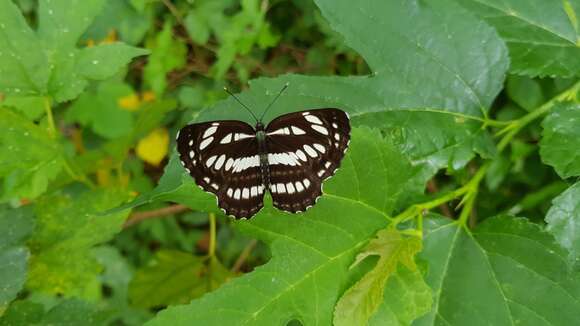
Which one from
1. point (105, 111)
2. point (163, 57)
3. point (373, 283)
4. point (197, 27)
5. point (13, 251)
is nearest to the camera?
point (373, 283)

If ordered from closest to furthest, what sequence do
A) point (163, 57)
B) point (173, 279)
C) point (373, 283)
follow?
point (373, 283)
point (173, 279)
point (163, 57)

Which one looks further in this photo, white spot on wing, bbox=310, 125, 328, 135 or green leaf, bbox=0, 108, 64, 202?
green leaf, bbox=0, 108, 64, 202

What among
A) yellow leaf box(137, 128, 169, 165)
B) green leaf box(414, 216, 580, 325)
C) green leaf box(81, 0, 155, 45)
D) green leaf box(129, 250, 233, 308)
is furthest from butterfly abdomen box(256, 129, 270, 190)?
yellow leaf box(137, 128, 169, 165)

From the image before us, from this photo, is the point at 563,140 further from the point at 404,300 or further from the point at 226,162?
the point at 226,162

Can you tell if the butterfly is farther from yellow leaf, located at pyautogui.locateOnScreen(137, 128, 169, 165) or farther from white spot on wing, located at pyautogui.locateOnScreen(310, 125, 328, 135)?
yellow leaf, located at pyautogui.locateOnScreen(137, 128, 169, 165)

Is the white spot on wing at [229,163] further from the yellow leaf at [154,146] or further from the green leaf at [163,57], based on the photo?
the yellow leaf at [154,146]

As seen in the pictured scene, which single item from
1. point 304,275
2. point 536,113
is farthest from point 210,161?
point 536,113

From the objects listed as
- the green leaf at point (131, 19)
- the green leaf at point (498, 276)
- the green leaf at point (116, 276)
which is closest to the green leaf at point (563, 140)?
the green leaf at point (498, 276)
